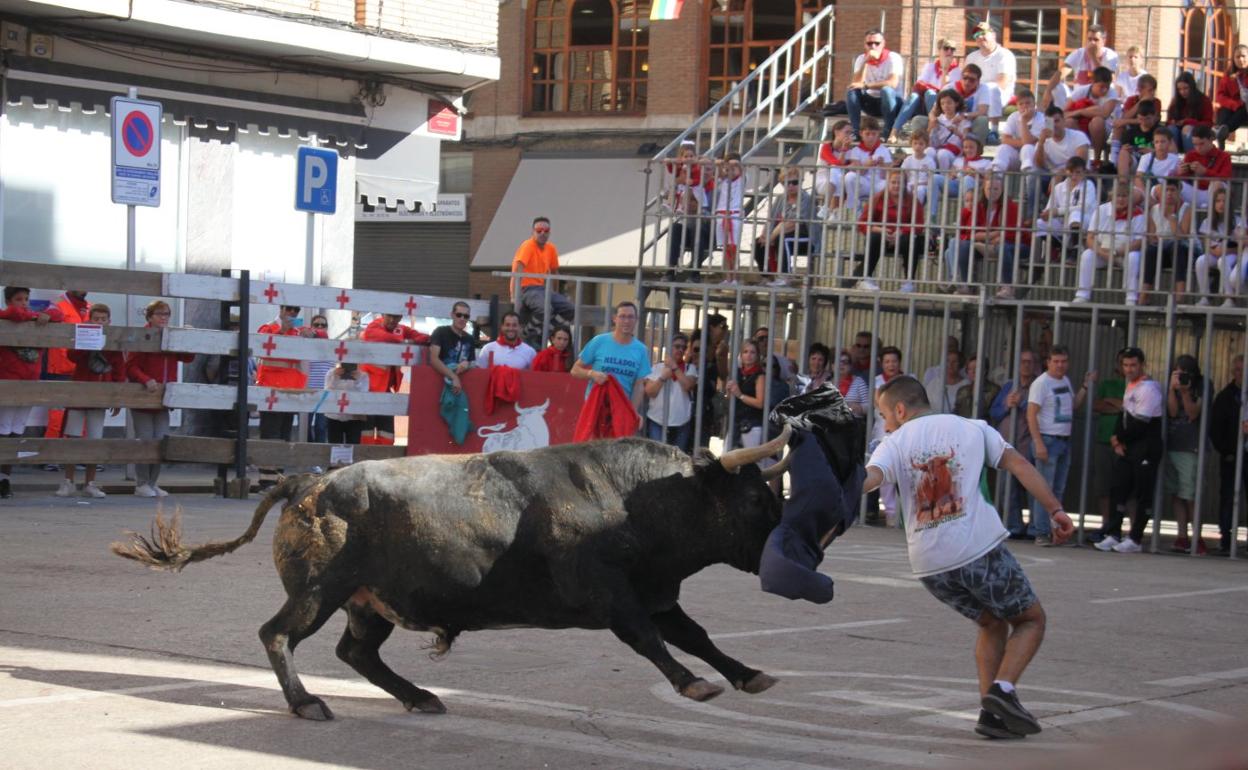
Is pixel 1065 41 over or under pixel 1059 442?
over

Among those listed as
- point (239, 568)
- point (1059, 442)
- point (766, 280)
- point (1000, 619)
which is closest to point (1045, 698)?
point (1000, 619)

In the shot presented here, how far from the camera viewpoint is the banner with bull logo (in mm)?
16203

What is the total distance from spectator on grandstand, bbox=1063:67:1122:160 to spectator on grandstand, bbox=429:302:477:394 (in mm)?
6450

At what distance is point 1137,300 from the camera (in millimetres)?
15016

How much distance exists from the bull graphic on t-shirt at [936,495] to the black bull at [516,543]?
596 mm

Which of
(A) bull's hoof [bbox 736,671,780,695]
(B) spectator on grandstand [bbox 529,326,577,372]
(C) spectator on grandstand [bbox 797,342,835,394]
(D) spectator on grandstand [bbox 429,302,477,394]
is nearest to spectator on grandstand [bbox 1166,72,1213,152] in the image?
(C) spectator on grandstand [bbox 797,342,835,394]

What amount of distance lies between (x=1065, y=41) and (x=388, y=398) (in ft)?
49.6

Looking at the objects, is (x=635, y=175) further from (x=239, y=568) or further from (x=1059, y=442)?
(x=239, y=568)

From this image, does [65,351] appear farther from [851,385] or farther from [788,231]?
[851,385]

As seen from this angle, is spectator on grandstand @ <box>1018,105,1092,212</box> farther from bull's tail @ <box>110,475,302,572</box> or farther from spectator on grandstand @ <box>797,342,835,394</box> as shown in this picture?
bull's tail @ <box>110,475,302,572</box>

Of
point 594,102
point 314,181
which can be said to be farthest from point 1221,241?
point 594,102

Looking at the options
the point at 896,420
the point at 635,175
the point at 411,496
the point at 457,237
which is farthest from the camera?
the point at 457,237

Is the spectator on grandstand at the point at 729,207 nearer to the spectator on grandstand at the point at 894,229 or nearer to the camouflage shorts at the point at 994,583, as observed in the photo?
the spectator on grandstand at the point at 894,229

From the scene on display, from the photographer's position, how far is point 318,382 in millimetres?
17609
